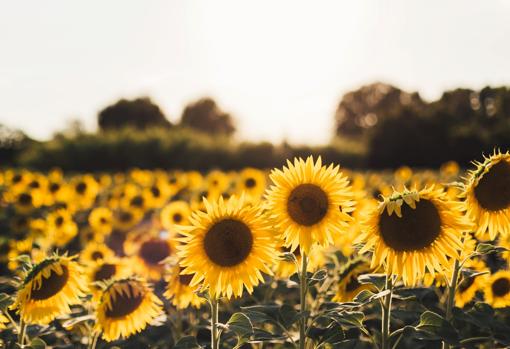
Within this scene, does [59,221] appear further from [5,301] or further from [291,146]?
[291,146]

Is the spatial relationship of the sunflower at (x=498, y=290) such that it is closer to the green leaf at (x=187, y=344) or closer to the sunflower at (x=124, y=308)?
the green leaf at (x=187, y=344)

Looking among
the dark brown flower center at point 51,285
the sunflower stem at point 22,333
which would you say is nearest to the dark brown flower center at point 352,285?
the dark brown flower center at point 51,285

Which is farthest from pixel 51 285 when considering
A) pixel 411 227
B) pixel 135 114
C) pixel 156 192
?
pixel 135 114

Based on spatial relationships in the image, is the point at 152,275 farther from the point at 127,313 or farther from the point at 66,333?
the point at 127,313

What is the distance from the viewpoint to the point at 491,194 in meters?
2.82

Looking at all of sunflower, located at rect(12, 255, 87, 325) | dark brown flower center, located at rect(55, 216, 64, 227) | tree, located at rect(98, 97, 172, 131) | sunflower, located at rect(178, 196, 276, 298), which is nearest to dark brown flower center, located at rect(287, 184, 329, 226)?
sunflower, located at rect(178, 196, 276, 298)

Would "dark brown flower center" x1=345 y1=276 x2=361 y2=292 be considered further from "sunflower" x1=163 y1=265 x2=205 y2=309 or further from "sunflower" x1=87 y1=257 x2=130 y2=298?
"sunflower" x1=87 y1=257 x2=130 y2=298

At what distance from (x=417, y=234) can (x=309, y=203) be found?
0.61m

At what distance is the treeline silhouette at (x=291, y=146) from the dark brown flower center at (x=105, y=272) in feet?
79.1

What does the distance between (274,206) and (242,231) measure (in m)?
0.25

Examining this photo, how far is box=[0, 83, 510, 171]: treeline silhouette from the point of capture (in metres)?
28.2

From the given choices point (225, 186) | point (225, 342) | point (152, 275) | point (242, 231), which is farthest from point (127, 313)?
point (225, 186)

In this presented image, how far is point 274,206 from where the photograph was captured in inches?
116

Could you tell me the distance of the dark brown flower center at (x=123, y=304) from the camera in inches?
127
